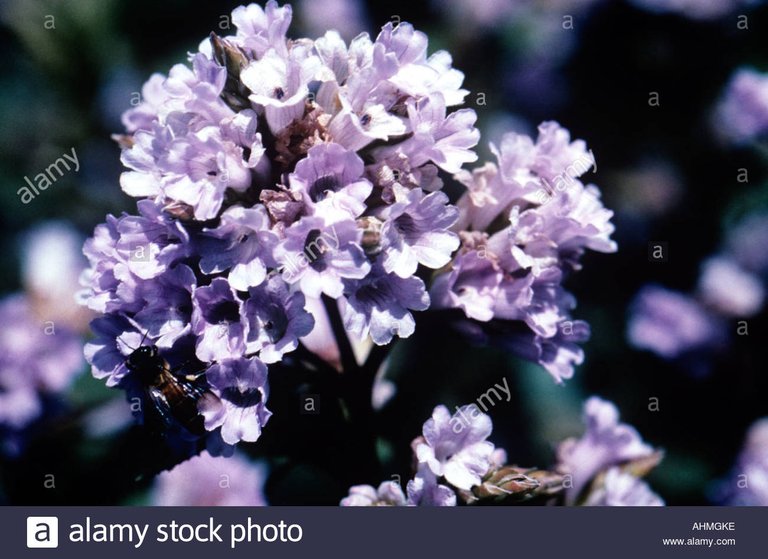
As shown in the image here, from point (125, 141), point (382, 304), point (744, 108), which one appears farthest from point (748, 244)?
point (125, 141)

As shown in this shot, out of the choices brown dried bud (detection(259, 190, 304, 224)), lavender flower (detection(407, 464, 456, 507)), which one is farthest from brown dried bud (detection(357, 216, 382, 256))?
lavender flower (detection(407, 464, 456, 507))

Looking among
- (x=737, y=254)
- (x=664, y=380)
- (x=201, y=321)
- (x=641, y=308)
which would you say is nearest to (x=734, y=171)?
(x=737, y=254)

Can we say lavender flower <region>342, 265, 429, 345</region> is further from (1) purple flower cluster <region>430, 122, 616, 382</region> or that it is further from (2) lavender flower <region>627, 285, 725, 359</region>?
(2) lavender flower <region>627, 285, 725, 359</region>

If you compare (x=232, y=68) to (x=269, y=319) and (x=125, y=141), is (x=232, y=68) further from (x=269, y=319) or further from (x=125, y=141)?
(x=269, y=319)

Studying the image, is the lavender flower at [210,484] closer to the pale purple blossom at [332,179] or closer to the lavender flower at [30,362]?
the lavender flower at [30,362]

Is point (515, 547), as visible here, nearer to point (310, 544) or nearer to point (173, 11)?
point (310, 544)
